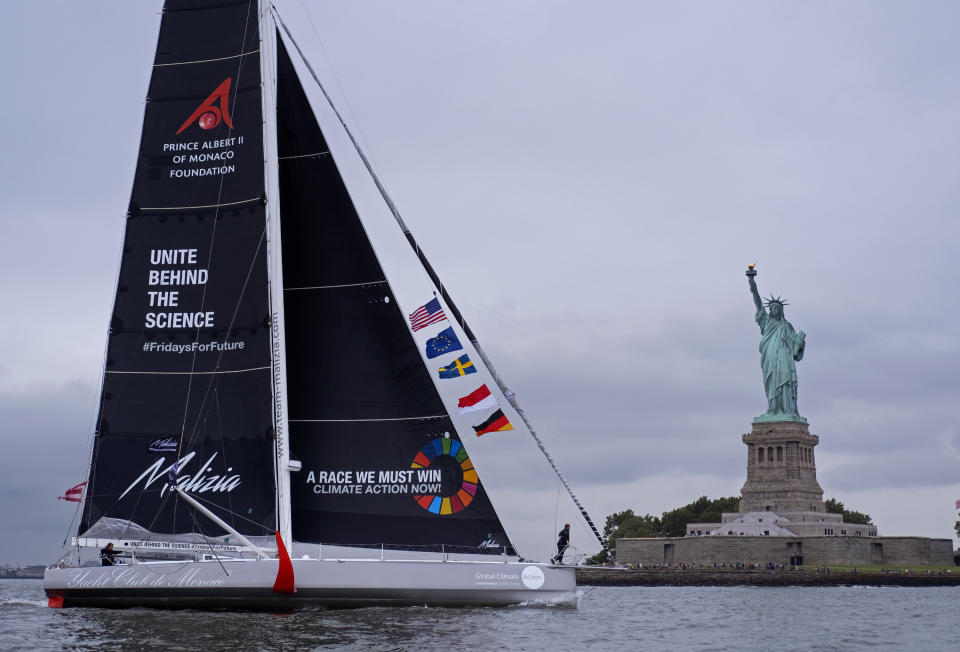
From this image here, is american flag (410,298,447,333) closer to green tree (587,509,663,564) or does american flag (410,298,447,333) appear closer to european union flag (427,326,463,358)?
european union flag (427,326,463,358)

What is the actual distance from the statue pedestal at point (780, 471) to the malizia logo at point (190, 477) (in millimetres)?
56041

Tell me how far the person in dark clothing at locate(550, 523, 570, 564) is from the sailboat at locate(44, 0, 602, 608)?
382 mm

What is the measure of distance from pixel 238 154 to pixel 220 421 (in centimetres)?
554

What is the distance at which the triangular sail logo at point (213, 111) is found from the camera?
23.8 m

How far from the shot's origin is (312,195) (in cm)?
2405

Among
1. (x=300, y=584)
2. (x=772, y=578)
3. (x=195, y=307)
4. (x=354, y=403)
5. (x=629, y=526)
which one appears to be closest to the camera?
(x=300, y=584)

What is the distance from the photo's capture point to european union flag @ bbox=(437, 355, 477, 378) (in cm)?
2247

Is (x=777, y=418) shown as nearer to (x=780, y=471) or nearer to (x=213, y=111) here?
(x=780, y=471)

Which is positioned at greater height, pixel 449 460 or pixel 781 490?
pixel 781 490

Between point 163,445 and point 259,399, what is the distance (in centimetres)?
213

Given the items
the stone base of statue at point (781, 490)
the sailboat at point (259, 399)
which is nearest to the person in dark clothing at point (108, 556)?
the sailboat at point (259, 399)

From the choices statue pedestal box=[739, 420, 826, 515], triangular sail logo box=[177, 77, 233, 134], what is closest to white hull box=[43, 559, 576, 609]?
triangular sail logo box=[177, 77, 233, 134]

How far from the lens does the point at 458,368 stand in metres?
22.5

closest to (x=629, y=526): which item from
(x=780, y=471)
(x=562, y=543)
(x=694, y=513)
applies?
(x=694, y=513)
